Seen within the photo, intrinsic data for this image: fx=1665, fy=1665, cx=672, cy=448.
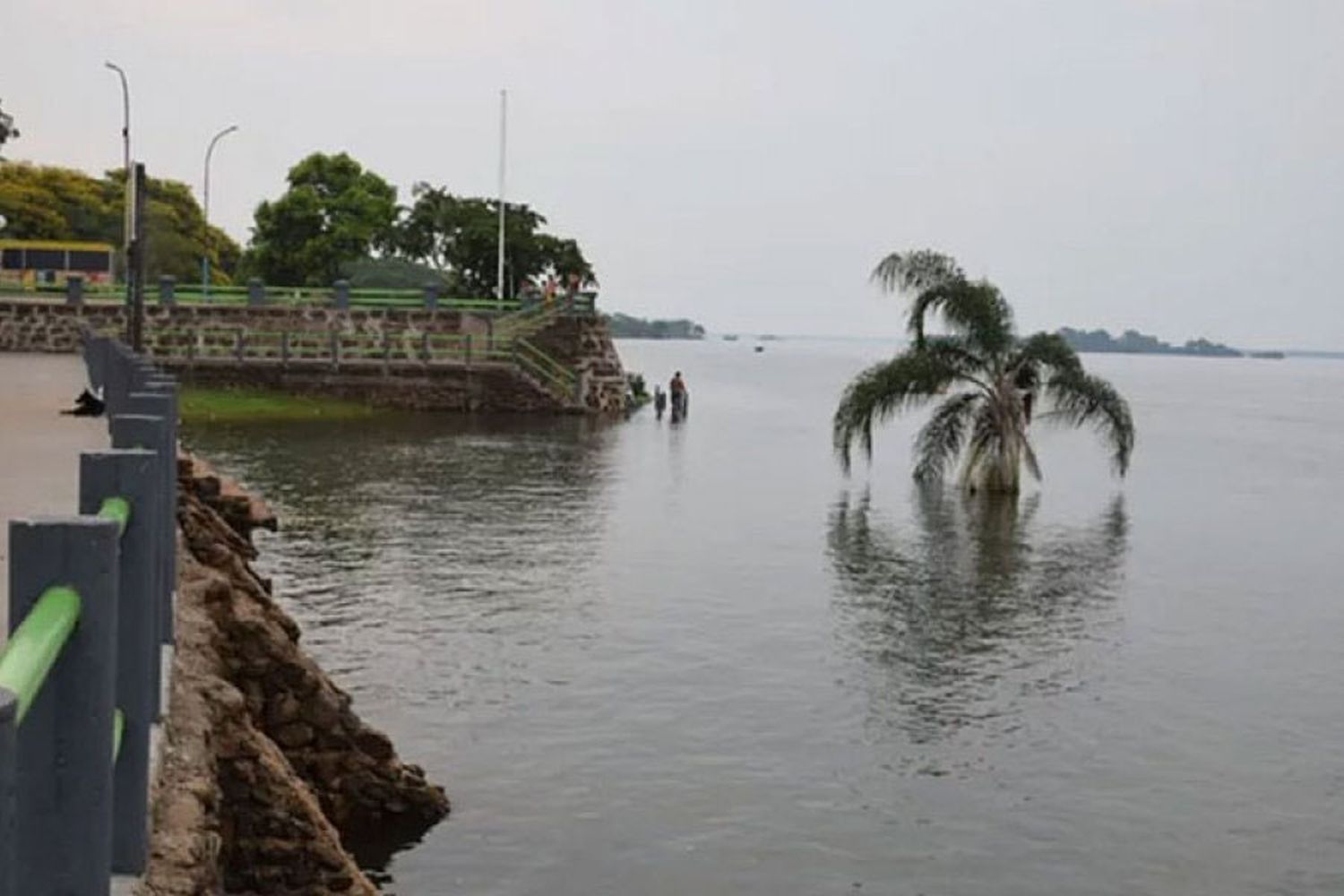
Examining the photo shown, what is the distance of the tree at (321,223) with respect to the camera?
8688cm

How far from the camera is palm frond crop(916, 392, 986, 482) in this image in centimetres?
3503

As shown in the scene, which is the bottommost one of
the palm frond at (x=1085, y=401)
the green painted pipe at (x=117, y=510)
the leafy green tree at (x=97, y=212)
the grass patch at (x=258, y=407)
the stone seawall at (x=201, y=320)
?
the grass patch at (x=258, y=407)

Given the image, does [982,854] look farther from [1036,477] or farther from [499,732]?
[1036,477]

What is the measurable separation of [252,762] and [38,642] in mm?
5216

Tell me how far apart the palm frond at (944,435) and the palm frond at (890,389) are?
472mm

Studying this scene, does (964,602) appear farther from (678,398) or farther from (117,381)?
(678,398)

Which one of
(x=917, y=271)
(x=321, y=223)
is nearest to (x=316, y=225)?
(x=321, y=223)

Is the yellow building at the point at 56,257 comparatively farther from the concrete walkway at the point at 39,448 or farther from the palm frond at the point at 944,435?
the concrete walkway at the point at 39,448

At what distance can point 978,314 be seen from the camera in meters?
34.9

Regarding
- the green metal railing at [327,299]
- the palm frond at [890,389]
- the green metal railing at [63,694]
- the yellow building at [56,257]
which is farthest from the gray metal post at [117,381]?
the yellow building at [56,257]

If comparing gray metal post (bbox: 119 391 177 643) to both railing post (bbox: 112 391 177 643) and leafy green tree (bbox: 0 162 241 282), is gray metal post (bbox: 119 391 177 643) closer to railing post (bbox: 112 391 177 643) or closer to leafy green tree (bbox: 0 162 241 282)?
railing post (bbox: 112 391 177 643)

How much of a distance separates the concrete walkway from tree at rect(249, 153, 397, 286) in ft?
207

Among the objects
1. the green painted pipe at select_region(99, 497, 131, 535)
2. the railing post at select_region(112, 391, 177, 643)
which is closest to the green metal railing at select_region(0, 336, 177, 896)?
the green painted pipe at select_region(99, 497, 131, 535)

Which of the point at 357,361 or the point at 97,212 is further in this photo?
the point at 97,212
